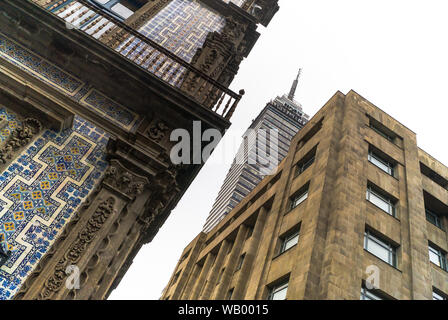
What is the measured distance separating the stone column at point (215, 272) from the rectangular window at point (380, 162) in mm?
14524

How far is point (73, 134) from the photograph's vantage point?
25.2 feet

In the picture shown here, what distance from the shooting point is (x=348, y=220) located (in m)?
15.7

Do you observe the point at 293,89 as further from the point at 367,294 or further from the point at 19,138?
the point at 19,138

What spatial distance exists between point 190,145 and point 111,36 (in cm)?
389

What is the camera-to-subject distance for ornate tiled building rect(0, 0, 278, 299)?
6098 millimetres

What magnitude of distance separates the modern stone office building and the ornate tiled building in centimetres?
830

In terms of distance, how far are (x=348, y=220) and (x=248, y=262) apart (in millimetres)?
9267

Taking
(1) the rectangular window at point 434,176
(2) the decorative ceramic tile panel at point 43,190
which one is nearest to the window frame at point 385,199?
(1) the rectangular window at point 434,176

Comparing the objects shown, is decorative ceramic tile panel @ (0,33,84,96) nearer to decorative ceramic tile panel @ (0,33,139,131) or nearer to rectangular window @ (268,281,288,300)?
decorative ceramic tile panel @ (0,33,139,131)

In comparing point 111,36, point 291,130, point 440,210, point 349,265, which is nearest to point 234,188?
point 291,130

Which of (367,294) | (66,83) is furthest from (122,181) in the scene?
(367,294)

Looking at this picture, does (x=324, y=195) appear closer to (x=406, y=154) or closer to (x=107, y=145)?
(x=406, y=154)

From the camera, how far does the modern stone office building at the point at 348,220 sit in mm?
14625

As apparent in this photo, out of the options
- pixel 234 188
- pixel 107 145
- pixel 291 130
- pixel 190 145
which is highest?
pixel 291 130
